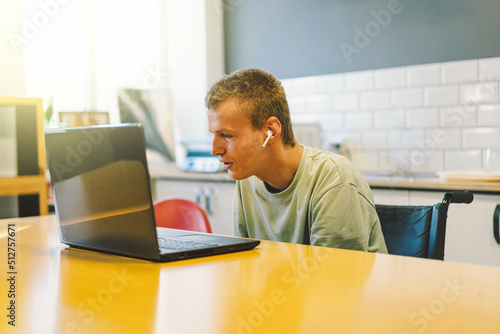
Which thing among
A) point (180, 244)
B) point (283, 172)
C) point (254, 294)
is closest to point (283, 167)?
point (283, 172)

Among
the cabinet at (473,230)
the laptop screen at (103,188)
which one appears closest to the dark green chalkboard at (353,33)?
the cabinet at (473,230)

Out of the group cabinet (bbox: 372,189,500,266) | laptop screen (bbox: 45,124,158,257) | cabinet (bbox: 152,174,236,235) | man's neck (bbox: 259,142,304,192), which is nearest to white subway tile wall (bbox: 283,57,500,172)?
cabinet (bbox: 372,189,500,266)

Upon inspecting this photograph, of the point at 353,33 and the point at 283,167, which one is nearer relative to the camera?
the point at 283,167

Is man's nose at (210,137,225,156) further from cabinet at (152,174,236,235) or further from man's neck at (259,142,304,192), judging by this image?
cabinet at (152,174,236,235)

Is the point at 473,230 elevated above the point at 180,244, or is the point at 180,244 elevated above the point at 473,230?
the point at 180,244

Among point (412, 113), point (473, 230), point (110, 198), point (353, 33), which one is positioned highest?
point (353, 33)

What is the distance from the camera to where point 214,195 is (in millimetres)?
3674

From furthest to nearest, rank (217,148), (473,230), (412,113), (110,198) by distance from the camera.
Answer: (412,113), (473,230), (217,148), (110,198)

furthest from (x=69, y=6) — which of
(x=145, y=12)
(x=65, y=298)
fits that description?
(x=65, y=298)

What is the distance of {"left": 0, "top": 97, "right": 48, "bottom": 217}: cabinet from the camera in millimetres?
3156

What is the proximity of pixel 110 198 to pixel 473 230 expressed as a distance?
1984 millimetres

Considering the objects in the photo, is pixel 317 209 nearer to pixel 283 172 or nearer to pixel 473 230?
pixel 283 172

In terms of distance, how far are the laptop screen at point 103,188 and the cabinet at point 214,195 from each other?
2.18m

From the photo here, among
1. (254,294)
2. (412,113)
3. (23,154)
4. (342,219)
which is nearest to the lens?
(254,294)
